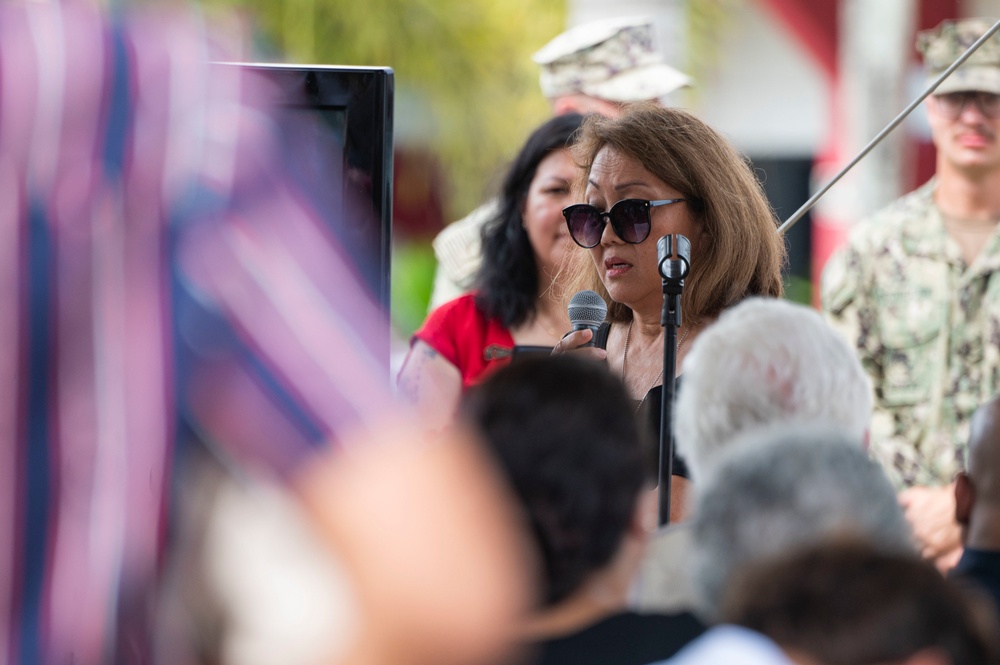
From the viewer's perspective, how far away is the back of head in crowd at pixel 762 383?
6.54 feet

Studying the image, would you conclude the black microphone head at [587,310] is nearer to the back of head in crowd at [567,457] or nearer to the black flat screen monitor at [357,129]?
the black flat screen monitor at [357,129]

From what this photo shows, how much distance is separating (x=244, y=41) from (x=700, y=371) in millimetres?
1102

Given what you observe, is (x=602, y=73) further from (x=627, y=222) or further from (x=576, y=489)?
(x=576, y=489)

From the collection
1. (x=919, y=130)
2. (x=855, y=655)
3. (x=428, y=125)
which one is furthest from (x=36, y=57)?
(x=428, y=125)

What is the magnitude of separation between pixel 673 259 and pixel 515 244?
1.51 m

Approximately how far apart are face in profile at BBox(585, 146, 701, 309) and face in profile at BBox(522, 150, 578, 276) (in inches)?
30.6

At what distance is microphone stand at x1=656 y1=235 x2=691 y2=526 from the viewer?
2.29 metres

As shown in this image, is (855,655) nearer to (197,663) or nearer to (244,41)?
(197,663)

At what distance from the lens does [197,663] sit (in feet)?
3.08

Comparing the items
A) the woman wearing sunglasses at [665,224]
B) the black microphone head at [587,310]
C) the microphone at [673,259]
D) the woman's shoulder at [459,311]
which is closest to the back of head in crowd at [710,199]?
the woman wearing sunglasses at [665,224]

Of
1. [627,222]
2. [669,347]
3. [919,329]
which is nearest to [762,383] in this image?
[669,347]

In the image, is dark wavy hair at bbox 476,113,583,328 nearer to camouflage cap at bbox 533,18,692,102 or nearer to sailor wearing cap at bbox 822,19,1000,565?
camouflage cap at bbox 533,18,692,102

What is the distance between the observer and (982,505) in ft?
7.36

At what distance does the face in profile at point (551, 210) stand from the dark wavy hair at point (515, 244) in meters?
0.04
